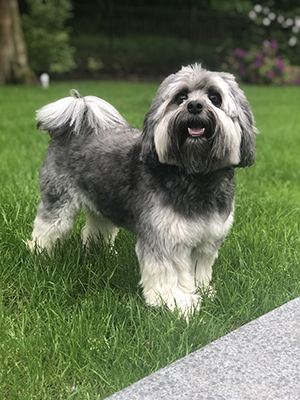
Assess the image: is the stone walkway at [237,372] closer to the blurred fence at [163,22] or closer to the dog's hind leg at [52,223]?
the dog's hind leg at [52,223]

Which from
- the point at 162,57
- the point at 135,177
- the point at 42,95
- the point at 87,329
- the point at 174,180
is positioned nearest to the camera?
the point at 87,329

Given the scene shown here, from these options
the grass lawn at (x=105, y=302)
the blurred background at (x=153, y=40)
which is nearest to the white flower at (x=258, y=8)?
the blurred background at (x=153, y=40)

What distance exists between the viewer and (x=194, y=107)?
101 inches

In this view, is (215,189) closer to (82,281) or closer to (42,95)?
(82,281)

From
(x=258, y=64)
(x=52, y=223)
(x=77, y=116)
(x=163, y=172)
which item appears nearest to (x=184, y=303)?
(x=163, y=172)

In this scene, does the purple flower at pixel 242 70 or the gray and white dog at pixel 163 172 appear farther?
the purple flower at pixel 242 70

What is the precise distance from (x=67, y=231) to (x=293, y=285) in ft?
5.01

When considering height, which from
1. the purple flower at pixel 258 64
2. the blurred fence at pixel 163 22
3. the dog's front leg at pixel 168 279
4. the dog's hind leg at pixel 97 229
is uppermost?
the dog's front leg at pixel 168 279

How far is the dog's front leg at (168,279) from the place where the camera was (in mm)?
2955

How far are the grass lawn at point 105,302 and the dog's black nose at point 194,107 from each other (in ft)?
3.49

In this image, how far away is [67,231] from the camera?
3.69 m

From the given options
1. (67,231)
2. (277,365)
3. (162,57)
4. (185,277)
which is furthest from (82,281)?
(162,57)

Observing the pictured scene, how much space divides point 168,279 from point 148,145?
0.76 meters

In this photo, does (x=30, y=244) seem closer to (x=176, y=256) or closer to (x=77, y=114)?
(x=77, y=114)
